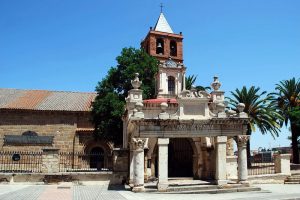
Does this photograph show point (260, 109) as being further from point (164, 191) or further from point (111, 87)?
point (164, 191)

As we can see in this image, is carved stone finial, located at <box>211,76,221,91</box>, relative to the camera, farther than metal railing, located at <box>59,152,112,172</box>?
No

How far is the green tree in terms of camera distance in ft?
89.0

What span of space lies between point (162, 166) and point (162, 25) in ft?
105

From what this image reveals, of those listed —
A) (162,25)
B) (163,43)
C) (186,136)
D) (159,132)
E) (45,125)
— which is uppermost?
(162,25)

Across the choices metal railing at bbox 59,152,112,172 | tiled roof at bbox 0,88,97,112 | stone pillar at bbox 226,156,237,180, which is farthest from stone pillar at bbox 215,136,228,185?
tiled roof at bbox 0,88,97,112

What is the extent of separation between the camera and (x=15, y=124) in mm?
33125

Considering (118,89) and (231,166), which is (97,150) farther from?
(231,166)

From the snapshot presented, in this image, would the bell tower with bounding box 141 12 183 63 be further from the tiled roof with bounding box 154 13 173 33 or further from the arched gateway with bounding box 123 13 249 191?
the arched gateway with bounding box 123 13 249 191

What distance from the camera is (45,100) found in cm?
3625

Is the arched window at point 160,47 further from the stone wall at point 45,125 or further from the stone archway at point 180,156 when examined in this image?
the stone archway at point 180,156

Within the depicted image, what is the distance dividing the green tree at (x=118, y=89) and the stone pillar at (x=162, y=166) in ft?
37.0

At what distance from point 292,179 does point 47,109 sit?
24482 millimetres

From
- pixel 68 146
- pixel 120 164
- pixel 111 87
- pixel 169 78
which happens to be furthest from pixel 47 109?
pixel 120 164

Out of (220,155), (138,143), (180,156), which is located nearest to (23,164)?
Answer: (180,156)
